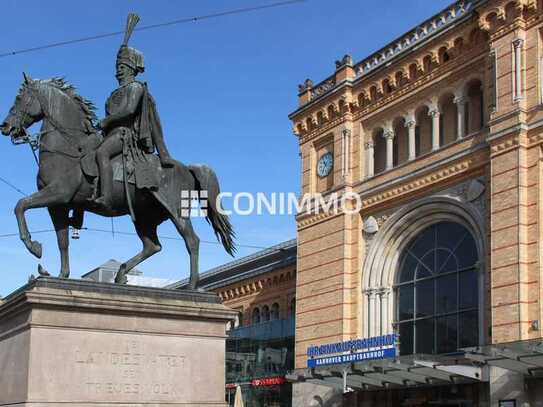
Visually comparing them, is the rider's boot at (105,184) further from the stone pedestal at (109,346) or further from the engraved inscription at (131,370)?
the engraved inscription at (131,370)

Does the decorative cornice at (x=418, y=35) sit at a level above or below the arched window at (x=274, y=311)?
above

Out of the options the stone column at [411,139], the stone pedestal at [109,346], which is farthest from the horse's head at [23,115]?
the stone column at [411,139]

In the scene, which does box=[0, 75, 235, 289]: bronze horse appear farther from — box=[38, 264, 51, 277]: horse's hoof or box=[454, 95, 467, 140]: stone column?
box=[454, 95, 467, 140]: stone column

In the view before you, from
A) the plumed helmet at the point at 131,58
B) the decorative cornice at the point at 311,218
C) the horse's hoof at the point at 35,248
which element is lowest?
the horse's hoof at the point at 35,248

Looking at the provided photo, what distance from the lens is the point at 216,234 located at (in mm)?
14164

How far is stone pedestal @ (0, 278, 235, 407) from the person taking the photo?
11.4m

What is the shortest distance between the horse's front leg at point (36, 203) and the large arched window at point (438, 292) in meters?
21.7

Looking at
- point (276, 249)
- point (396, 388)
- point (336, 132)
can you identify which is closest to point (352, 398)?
point (396, 388)

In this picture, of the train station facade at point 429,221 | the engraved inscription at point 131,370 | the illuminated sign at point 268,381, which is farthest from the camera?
the illuminated sign at point 268,381

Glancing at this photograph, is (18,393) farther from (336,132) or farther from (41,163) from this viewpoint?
(336,132)

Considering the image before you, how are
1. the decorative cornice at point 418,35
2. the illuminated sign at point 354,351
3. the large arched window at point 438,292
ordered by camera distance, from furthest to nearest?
the illuminated sign at point 354,351 < the decorative cornice at point 418,35 < the large arched window at point 438,292

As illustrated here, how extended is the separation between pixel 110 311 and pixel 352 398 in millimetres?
26240

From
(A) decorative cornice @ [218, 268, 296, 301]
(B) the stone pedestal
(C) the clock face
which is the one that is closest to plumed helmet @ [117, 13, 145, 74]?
(B) the stone pedestal

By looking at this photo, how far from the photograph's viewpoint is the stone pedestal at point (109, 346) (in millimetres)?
11375
